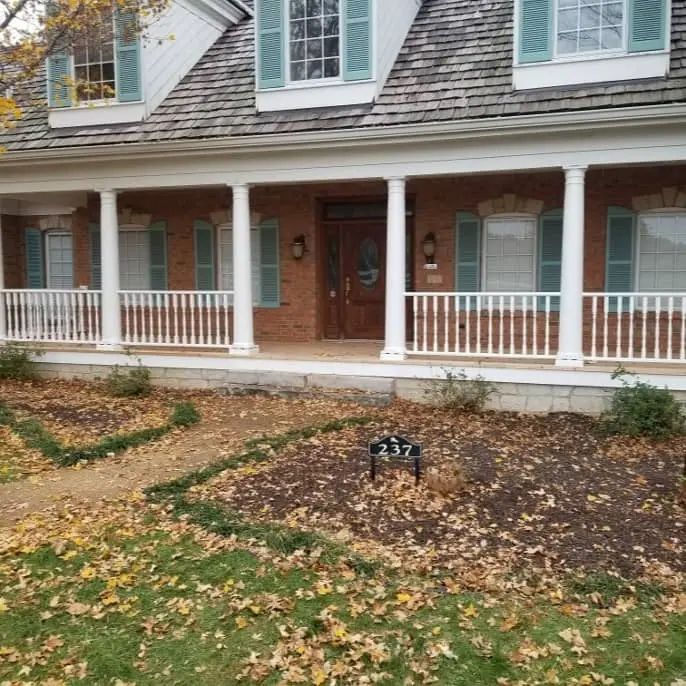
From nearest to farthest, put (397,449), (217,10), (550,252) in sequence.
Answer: (397,449) → (550,252) → (217,10)

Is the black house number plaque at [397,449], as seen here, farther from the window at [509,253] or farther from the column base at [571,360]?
the window at [509,253]

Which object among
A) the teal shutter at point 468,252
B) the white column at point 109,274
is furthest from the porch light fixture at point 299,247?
the white column at point 109,274

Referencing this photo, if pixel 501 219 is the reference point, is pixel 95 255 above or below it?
below

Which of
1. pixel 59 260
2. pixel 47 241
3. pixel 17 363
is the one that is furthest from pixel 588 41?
pixel 47 241

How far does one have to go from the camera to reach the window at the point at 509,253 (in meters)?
9.91

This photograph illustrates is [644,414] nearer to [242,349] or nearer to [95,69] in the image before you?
[242,349]

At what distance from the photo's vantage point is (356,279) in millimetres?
11195

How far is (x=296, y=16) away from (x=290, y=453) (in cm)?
649

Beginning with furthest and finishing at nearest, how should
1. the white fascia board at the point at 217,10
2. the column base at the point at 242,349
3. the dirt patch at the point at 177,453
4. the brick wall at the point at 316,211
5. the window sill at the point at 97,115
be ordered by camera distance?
→ the white fascia board at the point at 217,10 < the window sill at the point at 97,115 < the brick wall at the point at 316,211 < the column base at the point at 242,349 < the dirt patch at the point at 177,453

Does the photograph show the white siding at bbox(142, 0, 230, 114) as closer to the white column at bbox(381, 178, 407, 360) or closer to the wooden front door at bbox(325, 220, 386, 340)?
the wooden front door at bbox(325, 220, 386, 340)

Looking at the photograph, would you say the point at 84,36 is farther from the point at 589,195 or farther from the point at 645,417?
the point at 645,417

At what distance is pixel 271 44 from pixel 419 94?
239 cm

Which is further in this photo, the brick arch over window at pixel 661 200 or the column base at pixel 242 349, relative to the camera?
the column base at pixel 242 349

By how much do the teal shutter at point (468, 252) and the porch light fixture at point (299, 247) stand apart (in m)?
2.61
